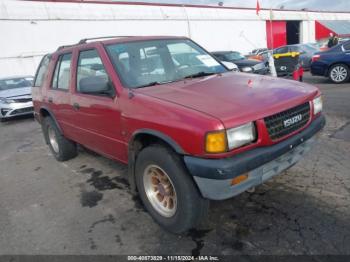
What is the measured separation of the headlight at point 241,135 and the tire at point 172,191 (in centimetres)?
49

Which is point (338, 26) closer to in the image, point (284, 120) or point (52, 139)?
point (52, 139)

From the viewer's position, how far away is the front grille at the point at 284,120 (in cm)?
289

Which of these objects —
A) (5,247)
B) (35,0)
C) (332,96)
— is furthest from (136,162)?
(35,0)

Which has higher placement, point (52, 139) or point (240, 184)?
point (240, 184)

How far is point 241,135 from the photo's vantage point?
273cm

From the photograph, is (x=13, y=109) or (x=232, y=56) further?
(x=232, y=56)

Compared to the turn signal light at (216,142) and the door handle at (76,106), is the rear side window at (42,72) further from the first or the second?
the turn signal light at (216,142)

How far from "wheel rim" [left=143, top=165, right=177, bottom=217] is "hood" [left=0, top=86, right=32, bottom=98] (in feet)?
27.7

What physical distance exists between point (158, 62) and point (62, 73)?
67.1 inches

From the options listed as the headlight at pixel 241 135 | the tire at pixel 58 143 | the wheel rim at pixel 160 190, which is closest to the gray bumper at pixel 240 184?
the headlight at pixel 241 135

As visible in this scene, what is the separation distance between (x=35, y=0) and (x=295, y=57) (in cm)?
1470

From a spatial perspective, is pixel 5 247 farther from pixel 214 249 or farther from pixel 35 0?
pixel 35 0

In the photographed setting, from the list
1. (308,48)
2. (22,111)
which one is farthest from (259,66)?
(22,111)

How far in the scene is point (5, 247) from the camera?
3289 mm
